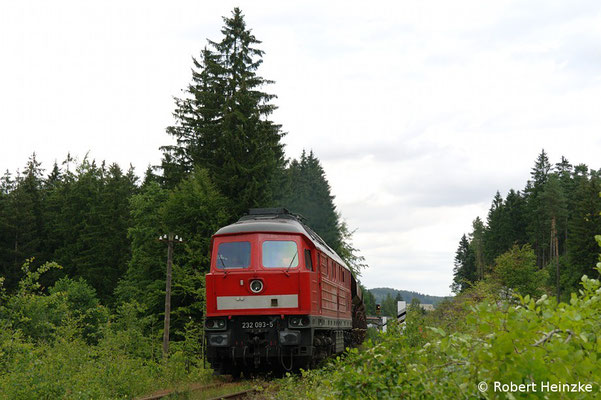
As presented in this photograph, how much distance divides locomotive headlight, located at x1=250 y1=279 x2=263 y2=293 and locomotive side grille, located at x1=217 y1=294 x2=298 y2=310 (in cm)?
17

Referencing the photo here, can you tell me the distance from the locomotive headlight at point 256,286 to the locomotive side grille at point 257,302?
0.55 feet

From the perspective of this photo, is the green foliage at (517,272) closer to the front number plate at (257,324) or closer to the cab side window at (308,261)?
the cab side window at (308,261)

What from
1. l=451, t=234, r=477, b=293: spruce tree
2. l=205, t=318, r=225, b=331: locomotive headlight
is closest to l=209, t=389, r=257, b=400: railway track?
l=205, t=318, r=225, b=331: locomotive headlight

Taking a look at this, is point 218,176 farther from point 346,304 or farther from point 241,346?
point 241,346

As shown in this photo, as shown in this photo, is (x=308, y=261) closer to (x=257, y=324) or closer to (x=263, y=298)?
(x=263, y=298)

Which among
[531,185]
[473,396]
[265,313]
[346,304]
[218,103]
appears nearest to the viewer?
[473,396]

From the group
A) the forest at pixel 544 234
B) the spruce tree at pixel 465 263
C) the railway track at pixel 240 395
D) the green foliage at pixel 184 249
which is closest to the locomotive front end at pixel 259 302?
the railway track at pixel 240 395

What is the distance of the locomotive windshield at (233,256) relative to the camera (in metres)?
15.2

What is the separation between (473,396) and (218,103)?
38755 millimetres

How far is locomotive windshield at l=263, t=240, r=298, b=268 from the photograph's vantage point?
1504 centimetres

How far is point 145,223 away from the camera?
43438mm

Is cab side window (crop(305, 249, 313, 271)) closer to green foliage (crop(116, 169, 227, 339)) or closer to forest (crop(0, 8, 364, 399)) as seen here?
forest (crop(0, 8, 364, 399))

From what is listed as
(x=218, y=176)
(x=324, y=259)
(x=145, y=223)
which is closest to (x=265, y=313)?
(x=324, y=259)

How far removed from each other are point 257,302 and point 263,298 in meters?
0.17
